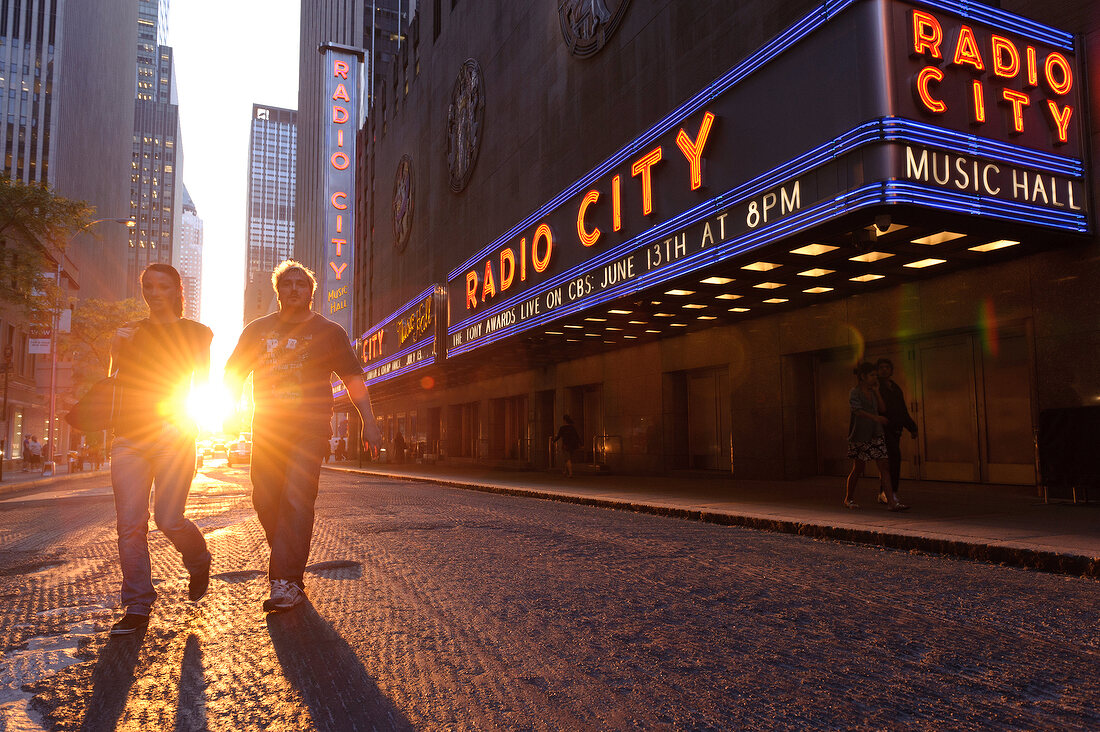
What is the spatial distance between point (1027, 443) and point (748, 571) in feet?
27.5

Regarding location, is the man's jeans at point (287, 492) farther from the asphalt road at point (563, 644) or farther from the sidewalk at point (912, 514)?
the sidewalk at point (912, 514)

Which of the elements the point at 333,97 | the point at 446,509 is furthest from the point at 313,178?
the point at 446,509

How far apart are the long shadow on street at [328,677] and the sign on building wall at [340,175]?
5854 cm

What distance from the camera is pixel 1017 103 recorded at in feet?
33.0

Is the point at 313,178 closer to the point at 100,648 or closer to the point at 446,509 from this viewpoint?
the point at 446,509

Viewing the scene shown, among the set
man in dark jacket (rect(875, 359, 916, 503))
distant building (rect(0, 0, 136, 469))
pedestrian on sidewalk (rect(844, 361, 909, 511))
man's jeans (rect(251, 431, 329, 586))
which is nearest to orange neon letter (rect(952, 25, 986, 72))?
man in dark jacket (rect(875, 359, 916, 503))

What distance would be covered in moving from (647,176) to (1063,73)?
6269 millimetres

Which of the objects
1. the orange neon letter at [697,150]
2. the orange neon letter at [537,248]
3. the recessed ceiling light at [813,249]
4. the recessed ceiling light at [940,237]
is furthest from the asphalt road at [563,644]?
the orange neon letter at [537,248]

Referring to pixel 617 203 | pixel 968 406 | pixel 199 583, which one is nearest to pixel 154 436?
pixel 199 583

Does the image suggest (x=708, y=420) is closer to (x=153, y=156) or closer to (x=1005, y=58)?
(x=1005, y=58)

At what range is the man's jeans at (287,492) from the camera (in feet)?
Answer: 14.3

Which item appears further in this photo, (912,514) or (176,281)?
(912,514)

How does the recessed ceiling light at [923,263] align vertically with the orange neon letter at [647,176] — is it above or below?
below

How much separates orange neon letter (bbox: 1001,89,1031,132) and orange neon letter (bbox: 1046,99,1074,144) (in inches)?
16.2
